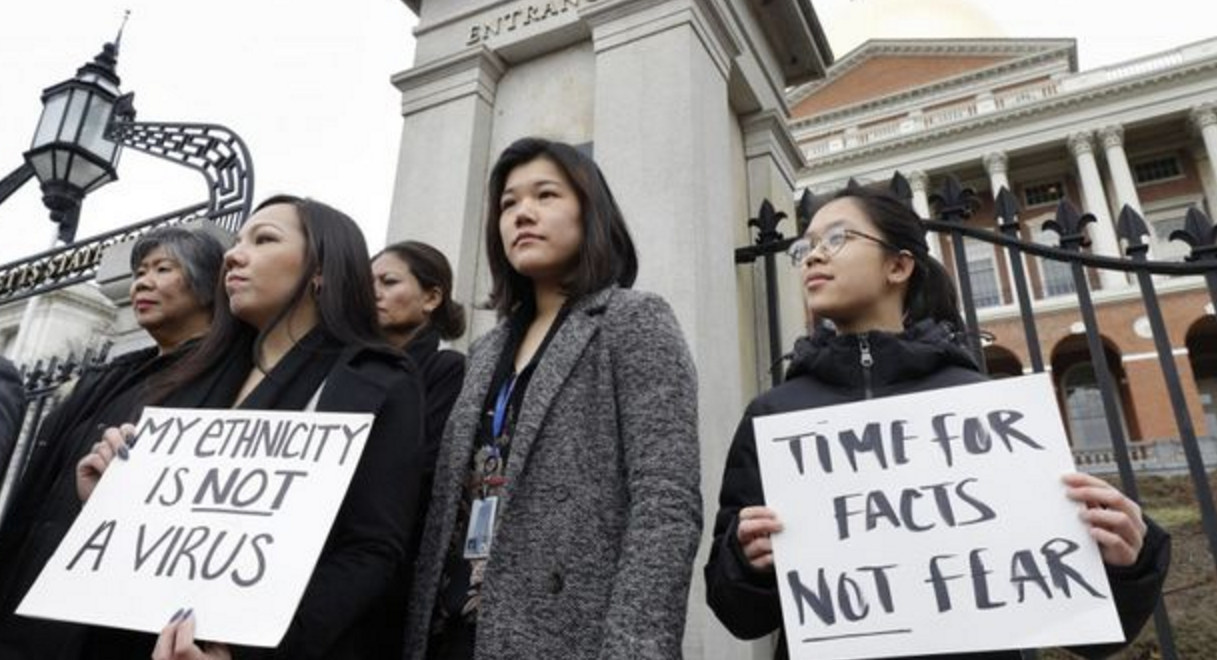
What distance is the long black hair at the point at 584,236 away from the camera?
77.7 inches

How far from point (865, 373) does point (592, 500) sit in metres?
0.73

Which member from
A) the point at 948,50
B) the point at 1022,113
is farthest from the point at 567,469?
the point at 948,50

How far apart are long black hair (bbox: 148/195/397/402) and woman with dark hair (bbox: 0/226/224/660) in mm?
240

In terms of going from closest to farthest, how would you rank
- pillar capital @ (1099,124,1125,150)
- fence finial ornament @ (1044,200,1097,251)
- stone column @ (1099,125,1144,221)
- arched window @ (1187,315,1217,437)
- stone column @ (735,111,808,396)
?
fence finial ornament @ (1044,200,1097,251), stone column @ (735,111,808,396), arched window @ (1187,315,1217,437), stone column @ (1099,125,1144,221), pillar capital @ (1099,124,1125,150)

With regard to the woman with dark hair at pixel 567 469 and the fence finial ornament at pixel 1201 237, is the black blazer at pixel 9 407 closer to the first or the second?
the woman with dark hair at pixel 567 469

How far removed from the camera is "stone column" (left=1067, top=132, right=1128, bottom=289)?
27828 millimetres

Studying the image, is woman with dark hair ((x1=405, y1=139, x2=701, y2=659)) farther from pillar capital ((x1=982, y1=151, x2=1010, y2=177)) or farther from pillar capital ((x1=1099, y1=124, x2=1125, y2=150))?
pillar capital ((x1=1099, y1=124, x2=1125, y2=150))

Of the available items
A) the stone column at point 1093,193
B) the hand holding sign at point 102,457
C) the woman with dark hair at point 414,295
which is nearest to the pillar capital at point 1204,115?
the stone column at point 1093,193

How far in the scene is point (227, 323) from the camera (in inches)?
81.0

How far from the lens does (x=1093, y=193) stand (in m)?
29.5

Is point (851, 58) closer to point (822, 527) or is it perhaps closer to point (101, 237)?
point (101, 237)

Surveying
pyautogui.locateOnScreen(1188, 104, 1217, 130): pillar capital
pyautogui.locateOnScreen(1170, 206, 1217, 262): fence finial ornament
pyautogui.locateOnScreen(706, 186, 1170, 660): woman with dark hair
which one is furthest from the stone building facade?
pyautogui.locateOnScreen(706, 186, 1170, 660): woman with dark hair

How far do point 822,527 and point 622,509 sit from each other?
410 mm

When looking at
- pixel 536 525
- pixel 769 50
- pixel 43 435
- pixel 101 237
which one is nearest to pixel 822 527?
pixel 536 525
